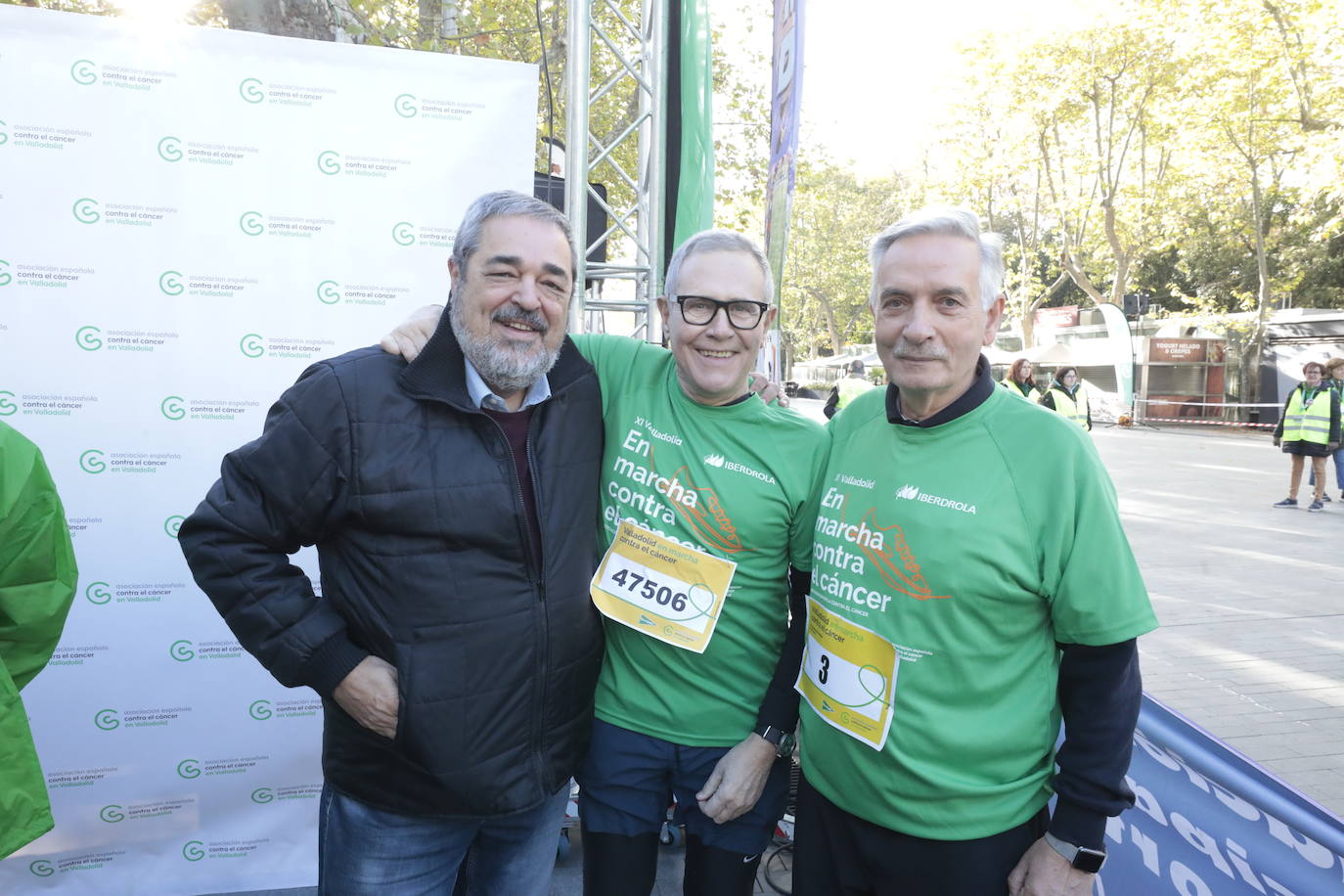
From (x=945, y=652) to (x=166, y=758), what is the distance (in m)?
2.75

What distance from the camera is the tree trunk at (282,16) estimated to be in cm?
425

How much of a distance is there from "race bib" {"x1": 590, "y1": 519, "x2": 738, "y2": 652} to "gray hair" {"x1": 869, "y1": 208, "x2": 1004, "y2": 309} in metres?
0.69

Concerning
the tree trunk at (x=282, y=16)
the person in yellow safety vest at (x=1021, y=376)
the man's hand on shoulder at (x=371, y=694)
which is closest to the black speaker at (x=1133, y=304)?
the person in yellow safety vest at (x=1021, y=376)

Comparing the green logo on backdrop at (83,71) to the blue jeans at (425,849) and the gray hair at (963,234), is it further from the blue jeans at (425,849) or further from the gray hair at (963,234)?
the gray hair at (963,234)

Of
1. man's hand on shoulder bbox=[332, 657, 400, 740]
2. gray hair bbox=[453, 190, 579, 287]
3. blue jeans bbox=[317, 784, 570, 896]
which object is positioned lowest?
blue jeans bbox=[317, 784, 570, 896]

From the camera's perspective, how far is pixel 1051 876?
1.58m

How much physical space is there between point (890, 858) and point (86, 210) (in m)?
2.98

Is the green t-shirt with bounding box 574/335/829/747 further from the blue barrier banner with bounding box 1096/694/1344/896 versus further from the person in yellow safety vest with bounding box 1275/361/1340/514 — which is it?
the person in yellow safety vest with bounding box 1275/361/1340/514

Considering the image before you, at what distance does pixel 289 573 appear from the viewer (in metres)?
1.77

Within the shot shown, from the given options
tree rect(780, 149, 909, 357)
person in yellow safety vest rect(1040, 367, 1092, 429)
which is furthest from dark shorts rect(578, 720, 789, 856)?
tree rect(780, 149, 909, 357)

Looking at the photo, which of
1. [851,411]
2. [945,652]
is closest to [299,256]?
[851,411]

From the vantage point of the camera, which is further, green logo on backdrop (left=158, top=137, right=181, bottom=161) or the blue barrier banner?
green logo on backdrop (left=158, top=137, right=181, bottom=161)

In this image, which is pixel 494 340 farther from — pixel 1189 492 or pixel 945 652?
pixel 1189 492

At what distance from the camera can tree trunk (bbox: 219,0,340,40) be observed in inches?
167
